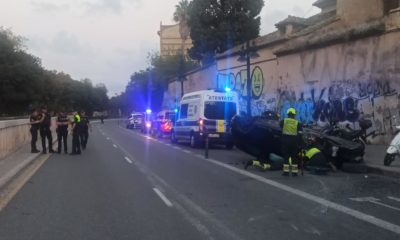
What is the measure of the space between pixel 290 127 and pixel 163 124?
897 inches

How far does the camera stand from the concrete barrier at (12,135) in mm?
18467

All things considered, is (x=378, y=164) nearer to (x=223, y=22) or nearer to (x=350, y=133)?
(x=350, y=133)

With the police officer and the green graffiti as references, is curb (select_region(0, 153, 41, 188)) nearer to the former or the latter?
the police officer

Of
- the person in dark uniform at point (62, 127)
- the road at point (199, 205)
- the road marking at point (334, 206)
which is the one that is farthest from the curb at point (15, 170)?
the road marking at point (334, 206)

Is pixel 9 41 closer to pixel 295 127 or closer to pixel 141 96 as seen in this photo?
pixel 141 96

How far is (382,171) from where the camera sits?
48.5 ft

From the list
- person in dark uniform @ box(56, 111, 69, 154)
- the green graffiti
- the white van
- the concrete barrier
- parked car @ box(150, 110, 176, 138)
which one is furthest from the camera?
parked car @ box(150, 110, 176, 138)

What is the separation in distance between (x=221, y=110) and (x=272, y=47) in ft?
34.0

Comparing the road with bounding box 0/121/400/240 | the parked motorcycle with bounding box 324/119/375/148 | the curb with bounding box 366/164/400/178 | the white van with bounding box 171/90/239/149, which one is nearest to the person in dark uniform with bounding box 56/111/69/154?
the white van with bounding box 171/90/239/149

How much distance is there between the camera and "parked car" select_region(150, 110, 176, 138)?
36.4 meters

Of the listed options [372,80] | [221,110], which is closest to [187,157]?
[221,110]

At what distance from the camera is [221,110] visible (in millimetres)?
24828

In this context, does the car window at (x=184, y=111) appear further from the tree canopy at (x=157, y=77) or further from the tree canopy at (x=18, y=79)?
the tree canopy at (x=157, y=77)

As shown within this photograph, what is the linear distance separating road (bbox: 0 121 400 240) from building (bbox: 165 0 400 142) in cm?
857
